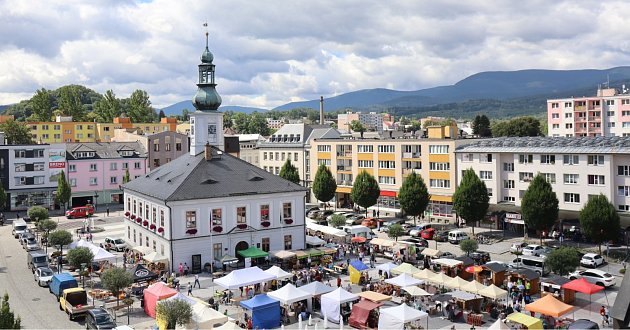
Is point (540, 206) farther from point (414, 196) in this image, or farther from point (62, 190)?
point (62, 190)

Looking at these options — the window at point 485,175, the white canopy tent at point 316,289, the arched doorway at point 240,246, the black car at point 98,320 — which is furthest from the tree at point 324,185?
the black car at point 98,320

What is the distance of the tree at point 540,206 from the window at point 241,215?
1079 inches

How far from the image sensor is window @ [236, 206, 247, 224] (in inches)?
1885

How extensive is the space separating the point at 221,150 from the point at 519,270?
30.6 meters

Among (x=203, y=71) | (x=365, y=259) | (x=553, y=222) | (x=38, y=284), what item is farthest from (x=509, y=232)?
(x=38, y=284)

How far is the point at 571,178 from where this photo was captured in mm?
58625

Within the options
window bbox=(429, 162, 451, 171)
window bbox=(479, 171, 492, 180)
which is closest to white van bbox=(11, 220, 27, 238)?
window bbox=(429, 162, 451, 171)

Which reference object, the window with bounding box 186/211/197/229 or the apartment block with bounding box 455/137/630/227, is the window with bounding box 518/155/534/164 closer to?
the apartment block with bounding box 455/137/630/227

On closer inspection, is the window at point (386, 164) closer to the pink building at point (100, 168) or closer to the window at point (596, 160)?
the window at point (596, 160)

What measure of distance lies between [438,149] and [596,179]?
20.0 meters

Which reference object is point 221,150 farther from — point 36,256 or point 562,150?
point 562,150

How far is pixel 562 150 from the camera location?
5888 centimetres

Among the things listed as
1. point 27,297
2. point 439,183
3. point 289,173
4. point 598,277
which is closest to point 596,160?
point 439,183

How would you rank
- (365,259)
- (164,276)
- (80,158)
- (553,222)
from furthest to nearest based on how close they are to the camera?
(80,158) < (553,222) < (365,259) < (164,276)
